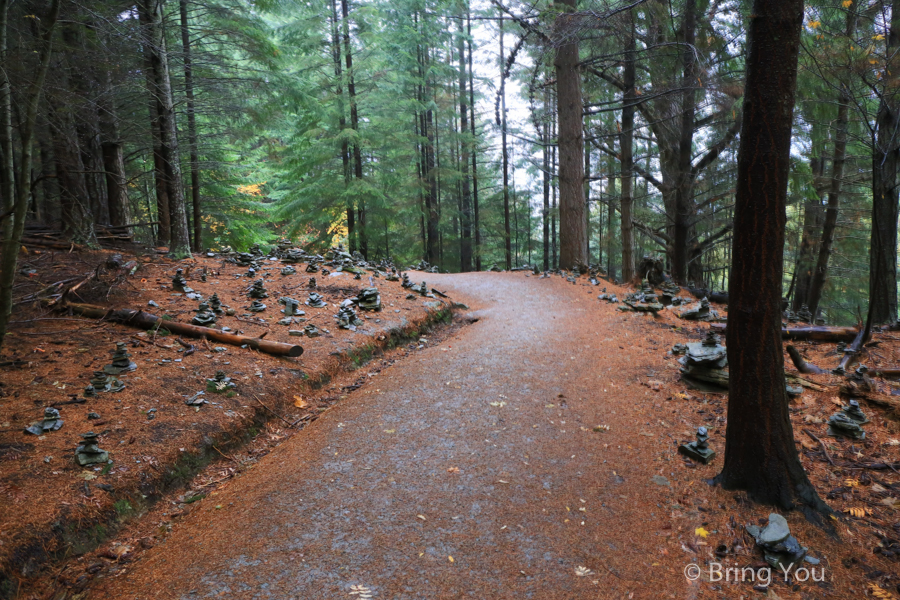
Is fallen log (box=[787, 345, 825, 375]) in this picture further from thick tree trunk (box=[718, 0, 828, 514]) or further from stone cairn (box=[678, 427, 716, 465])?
thick tree trunk (box=[718, 0, 828, 514])

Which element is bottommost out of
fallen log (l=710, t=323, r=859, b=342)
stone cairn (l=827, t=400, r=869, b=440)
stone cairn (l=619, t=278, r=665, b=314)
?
stone cairn (l=827, t=400, r=869, b=440)

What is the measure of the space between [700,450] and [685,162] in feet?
32.4

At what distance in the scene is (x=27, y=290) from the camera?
4746 millimetres

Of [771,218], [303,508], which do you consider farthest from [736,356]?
[303,508]

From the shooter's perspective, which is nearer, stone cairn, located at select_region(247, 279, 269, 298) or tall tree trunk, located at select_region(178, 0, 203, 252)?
stone cairn, located at select_region(247, 279, 269, 298)

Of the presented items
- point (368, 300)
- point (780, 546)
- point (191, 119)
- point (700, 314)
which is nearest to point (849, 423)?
point (780, 546)

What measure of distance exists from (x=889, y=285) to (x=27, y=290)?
14.0 metres

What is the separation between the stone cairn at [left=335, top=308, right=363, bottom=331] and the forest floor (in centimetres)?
112

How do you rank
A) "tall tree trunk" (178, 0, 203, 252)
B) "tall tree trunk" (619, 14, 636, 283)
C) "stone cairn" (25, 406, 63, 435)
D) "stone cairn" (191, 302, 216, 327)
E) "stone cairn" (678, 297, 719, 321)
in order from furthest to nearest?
"tall tree trunk" (619, 14, 636, 283) → "tall tree trunk" (178, 0, 203, 252) → "stone cairn" (678, 297, 719, 321) → "stone cairn" (191, 302, 216, 327) → "stone cairn" (25, 406, 63, 435)

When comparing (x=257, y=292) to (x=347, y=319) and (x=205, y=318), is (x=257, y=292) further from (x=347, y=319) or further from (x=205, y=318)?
(x=347, y=319)

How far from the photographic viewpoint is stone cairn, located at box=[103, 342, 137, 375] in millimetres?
4277

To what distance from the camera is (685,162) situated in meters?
11.3

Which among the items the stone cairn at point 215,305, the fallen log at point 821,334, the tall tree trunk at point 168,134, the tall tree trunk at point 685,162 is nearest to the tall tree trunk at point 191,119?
the tall tree trunk at point 168,134

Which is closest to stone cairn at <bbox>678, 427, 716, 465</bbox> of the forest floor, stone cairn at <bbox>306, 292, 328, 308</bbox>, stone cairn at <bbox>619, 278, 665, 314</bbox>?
the forest floor
